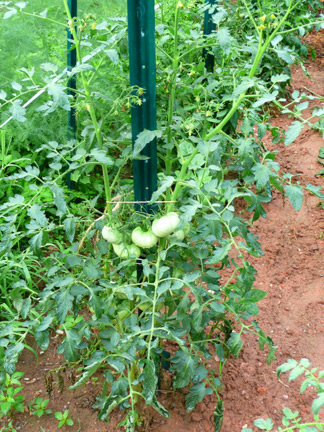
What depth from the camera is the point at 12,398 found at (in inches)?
76.2

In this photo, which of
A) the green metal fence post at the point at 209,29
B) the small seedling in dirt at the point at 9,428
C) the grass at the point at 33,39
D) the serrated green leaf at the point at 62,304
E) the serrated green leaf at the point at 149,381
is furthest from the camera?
the grass at the point at 33,39

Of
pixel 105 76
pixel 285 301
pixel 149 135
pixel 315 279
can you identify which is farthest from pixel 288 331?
pixel 105 76

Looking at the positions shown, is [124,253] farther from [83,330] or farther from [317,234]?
[317,234]

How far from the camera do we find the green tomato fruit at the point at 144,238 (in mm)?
1643

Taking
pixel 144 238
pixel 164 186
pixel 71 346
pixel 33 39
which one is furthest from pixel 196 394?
pixel 33 39

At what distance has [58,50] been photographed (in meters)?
3.36

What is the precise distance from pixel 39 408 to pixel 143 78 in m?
1.38

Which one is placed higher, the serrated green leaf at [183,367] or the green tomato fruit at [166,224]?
the green tomato fruit at [166,224]

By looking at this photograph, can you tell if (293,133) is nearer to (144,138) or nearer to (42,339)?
(144,138)

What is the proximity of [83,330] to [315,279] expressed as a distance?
1.53 m

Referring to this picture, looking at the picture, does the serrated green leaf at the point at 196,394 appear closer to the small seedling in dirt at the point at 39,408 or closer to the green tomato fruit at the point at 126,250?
the green tomato fruit at the point at 126,250

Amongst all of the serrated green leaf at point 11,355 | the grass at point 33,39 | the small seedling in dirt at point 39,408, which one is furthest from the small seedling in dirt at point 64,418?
the grass at point 33,39

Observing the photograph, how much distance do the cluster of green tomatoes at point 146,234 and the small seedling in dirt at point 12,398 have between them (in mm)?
775

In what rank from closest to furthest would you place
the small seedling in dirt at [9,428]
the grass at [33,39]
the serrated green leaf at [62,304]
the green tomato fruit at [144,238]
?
the serrated green leaf at [62,304] → the green tomato fruit at [144,238] → the small seedling in dirt at [9,428] → the grass at [33,39]
